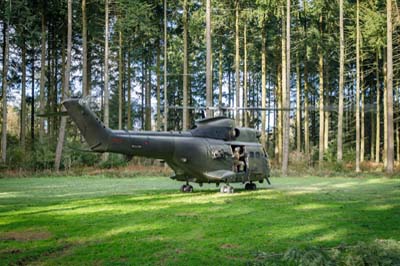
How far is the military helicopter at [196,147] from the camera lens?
1177cm

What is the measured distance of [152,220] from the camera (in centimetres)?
934

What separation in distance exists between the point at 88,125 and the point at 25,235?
170 inches

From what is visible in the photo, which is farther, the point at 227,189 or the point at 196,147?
the point at 227,189

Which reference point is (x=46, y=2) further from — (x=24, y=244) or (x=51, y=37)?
(x=24, y=244)

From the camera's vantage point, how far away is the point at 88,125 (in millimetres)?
11625

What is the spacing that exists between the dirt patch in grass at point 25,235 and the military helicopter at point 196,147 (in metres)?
4.03

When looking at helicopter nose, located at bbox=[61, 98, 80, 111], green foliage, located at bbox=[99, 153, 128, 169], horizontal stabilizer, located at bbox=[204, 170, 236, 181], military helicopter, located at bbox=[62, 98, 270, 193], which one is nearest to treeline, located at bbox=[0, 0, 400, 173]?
green foliage, located at bbox=[99, 153, 128, 169]

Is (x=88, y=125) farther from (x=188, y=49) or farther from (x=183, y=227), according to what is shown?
(x=188, y=49)

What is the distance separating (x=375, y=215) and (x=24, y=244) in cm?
768

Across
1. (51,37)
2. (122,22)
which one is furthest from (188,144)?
(51,37)

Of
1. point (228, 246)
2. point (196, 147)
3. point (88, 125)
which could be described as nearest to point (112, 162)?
point (196, 147)

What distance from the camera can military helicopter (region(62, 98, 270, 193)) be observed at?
11.8 metres

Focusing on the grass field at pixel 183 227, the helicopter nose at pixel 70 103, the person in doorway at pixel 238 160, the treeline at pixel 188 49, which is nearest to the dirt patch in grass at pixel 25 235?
the grass field at pixel 183 227

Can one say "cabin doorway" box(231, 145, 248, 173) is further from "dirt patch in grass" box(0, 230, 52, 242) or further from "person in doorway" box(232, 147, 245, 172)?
"dirt patch in grass" box(0, 230, 52, 242)
